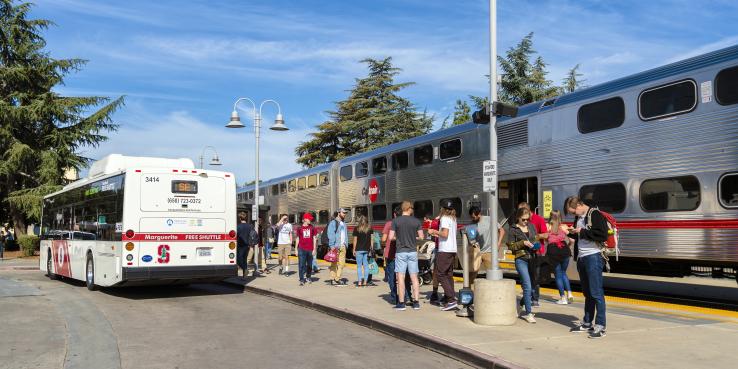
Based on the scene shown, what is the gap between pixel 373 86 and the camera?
45.8m

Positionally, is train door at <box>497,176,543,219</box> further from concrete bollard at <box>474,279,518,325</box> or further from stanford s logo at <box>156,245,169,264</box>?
stanford s logo at <box>156,245,169,264</box>

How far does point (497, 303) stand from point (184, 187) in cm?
754

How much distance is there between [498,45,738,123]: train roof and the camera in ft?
33.0

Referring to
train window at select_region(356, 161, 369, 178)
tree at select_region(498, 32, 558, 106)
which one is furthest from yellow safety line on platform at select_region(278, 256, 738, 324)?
tree at select_region(498, 32, 558, 106)

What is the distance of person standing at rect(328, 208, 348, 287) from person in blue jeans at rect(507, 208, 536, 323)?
5794 mm

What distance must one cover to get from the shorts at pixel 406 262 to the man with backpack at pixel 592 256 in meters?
3.22

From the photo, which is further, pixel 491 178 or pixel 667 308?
pixel 667 308

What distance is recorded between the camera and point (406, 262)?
10.3 m

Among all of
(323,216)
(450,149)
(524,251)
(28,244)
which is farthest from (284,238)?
(28,244)

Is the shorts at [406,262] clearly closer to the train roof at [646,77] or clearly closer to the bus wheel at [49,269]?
the train roof at [646,77]

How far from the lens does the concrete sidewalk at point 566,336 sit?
633 centimetres

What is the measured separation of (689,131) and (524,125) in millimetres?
4252

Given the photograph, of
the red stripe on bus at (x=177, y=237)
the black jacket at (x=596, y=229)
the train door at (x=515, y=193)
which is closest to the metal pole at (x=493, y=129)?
the black jacket at (x=596, y=229)

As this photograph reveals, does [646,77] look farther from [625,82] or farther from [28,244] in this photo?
[28,244]
